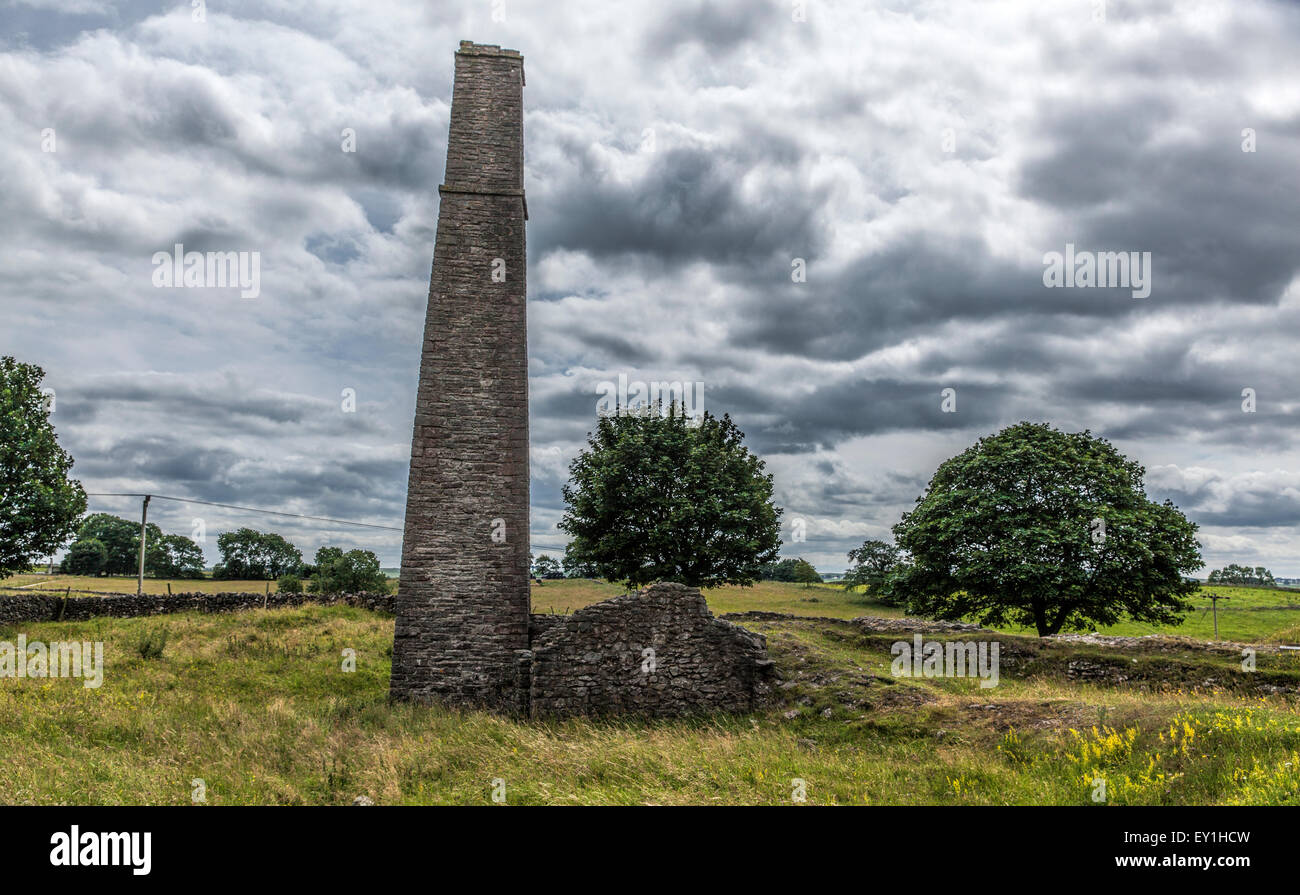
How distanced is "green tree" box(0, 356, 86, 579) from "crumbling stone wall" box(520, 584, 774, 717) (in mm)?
24252

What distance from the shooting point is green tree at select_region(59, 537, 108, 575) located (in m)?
67.2

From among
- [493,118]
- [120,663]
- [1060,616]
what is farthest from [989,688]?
[120,663]

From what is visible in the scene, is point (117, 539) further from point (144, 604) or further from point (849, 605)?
point (849, 605)

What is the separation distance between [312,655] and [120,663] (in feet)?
15.4

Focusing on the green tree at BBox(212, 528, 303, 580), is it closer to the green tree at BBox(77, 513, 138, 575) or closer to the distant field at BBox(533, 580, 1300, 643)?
the green tree at BBox(77, 513, 138, 575)

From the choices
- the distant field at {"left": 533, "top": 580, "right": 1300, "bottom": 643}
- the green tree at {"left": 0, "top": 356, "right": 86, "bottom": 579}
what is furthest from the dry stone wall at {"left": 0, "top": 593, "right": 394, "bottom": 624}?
the distant field at {"left": 533, "top": 580, "right": 1300, "bottom": 643}

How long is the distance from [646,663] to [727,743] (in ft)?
13.2

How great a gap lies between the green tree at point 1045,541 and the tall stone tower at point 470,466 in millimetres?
17472

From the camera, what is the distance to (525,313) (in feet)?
55.7

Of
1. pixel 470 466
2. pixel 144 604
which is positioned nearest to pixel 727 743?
pixel 470 466

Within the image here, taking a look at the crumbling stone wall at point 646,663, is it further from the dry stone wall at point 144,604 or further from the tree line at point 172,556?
the tree line at point 172,556

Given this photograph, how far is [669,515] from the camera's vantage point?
30.1 metres
